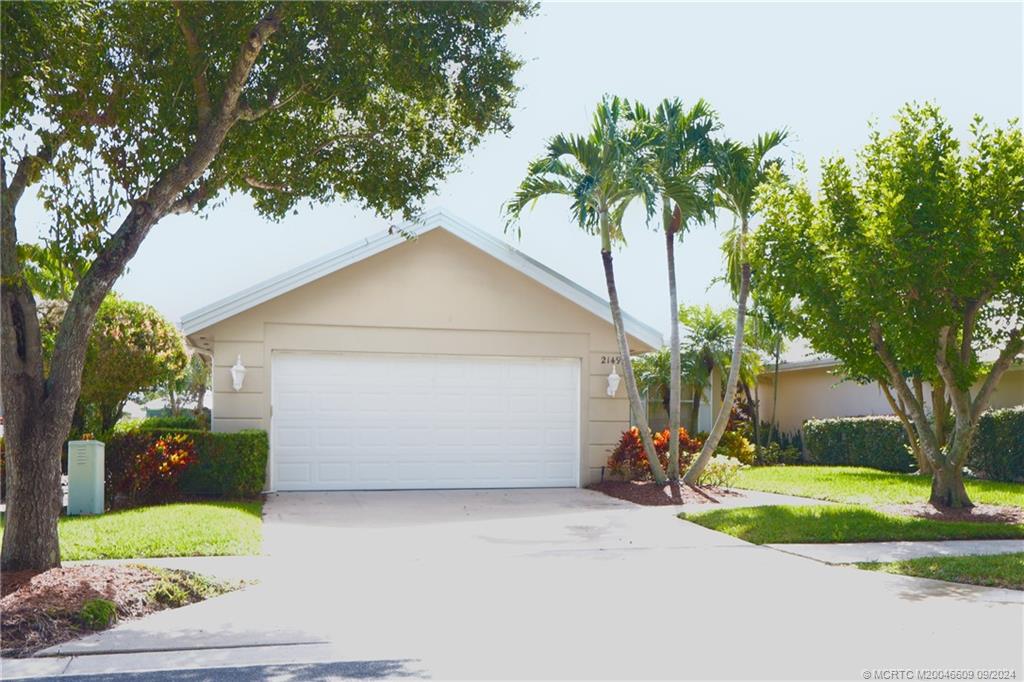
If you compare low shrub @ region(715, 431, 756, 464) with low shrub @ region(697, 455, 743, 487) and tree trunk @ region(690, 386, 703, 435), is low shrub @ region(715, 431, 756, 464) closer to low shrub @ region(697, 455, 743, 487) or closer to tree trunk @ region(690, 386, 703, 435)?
tree trunk @ region(690, 386, 703, 435)

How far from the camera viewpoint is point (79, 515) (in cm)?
1223

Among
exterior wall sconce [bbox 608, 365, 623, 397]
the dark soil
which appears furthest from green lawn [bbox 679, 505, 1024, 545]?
the dark soil

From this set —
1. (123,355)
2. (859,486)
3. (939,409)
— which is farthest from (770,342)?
(123,355)

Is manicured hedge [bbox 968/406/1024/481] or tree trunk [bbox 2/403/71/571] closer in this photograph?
tree trunk [bbox 2/403/71/571]

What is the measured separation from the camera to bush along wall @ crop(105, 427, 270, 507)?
1309cm

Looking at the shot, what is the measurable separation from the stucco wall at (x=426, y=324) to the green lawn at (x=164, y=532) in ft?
9.26

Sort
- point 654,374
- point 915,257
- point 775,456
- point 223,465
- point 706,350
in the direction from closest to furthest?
1. point 915,257
2. point 223,465
3. point 654,374
4. point 706,350
5. point 775,456

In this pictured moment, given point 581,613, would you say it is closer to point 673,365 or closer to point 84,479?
point 84,479

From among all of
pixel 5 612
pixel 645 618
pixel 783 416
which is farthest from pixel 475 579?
pixel 783 416

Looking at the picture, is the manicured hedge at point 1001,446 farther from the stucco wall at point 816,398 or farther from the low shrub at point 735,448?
the low shrub at point 735,448

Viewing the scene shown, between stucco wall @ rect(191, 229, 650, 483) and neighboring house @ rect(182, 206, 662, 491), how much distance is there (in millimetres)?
19

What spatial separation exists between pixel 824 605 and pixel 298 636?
3958mm

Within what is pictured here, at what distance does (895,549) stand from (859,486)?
689 cm

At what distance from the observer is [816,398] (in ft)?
80.7
